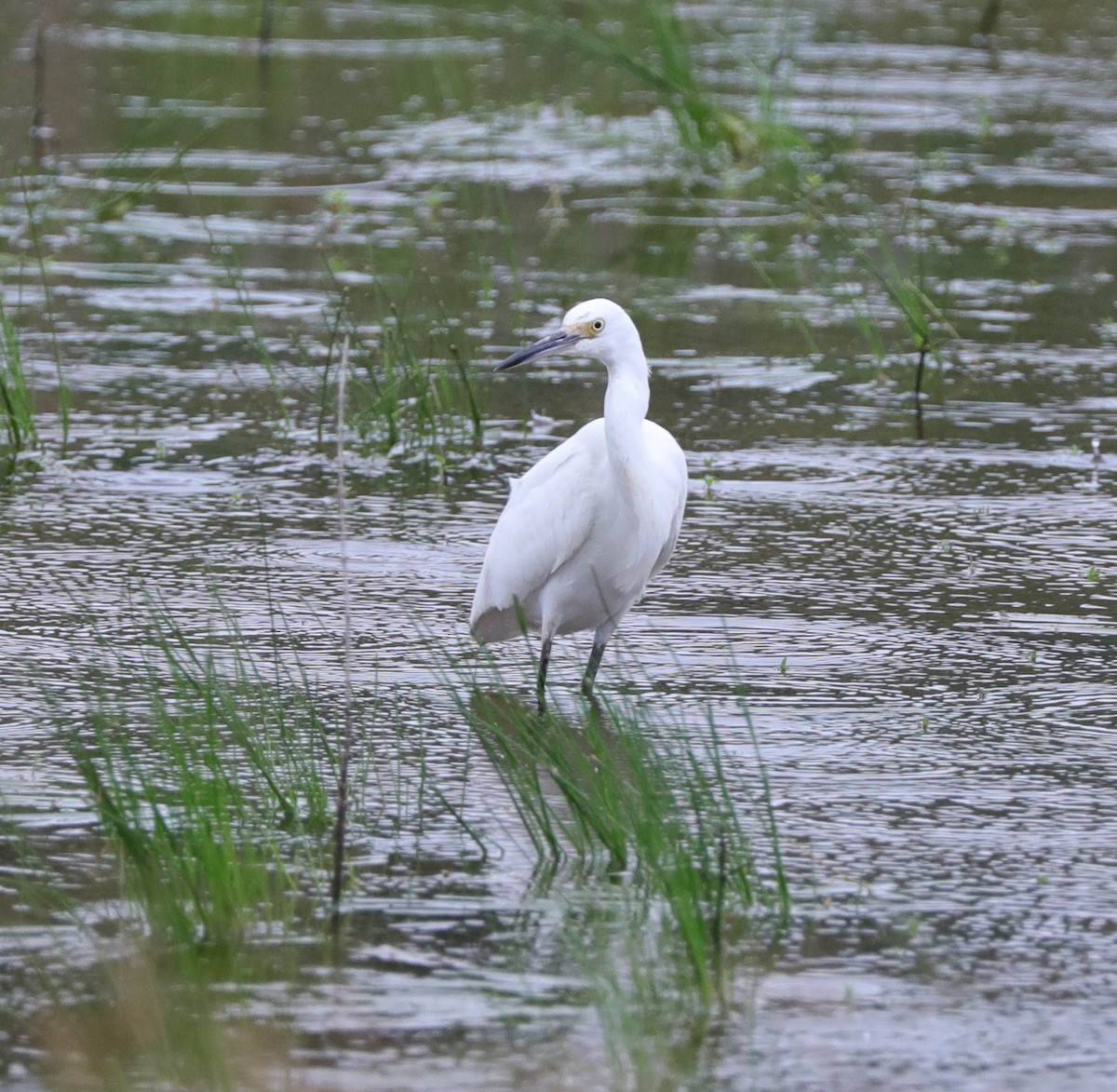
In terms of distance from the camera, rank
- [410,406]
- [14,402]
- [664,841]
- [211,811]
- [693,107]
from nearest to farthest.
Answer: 1. [664,841]
2. [211,811]
3. [14,402]
4. [410,406]
5. [693,107]

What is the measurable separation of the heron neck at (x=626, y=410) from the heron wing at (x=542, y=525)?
16cm

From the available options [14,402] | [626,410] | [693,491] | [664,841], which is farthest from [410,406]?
[664,841]

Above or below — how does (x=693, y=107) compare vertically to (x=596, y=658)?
above

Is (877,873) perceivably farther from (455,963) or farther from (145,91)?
(145,91)

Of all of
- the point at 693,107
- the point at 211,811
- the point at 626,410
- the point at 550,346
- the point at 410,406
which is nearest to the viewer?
the point at 211,811

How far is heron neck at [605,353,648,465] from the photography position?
16.9 ft

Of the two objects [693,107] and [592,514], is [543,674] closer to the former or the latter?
[592,514]

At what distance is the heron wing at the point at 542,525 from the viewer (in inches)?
211

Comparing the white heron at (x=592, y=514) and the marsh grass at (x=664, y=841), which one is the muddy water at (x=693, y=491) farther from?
the white heron at (x=592, y=514)

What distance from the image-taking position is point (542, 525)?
5.42 m

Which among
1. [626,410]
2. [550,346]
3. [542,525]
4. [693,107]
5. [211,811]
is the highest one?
[693,107]

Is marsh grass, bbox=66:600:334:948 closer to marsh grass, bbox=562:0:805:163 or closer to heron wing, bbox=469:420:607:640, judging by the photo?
heron wing, bbox=469:420:607:640

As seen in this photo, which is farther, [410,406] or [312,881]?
[410,406]

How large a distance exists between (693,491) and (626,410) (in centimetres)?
205
